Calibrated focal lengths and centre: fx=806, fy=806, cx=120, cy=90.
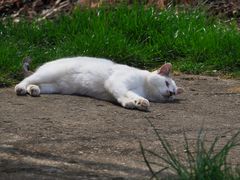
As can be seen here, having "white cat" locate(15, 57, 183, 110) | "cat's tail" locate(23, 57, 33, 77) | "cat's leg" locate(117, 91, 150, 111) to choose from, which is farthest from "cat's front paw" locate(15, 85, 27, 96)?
"cat's leg" locate(117, 91, 150, 111)

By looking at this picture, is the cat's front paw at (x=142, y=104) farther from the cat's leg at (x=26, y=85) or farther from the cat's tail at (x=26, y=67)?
the cat's tail at (x=26, y=67)

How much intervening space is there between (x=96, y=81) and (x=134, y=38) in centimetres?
207

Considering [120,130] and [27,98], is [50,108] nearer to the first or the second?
[27,98]

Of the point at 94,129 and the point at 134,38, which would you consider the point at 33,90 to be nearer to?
the point at 94,129

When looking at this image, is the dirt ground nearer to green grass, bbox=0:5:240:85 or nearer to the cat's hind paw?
the cat's hind paw

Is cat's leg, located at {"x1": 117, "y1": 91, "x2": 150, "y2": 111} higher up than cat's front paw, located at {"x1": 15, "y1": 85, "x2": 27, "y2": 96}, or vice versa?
cat's leg, located at {"x1": 117, "y1": 91, "x2": 150, "y2": 111}

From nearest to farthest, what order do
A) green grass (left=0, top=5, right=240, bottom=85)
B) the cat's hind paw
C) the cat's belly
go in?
1. the cat's hind paw
2. the cat's belly
3. green grass (left=0, top=5, right=240, bottom=85)

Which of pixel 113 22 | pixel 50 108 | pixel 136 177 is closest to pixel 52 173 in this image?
pixel 136 177

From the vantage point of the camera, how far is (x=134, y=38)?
29.2 ft

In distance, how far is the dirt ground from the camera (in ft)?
14.7

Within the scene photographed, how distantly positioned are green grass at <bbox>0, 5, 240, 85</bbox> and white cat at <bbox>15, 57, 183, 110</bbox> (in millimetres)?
941

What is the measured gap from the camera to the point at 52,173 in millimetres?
4324

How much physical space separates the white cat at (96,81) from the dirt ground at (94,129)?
0.11m

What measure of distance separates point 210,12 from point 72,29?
1931 mm
